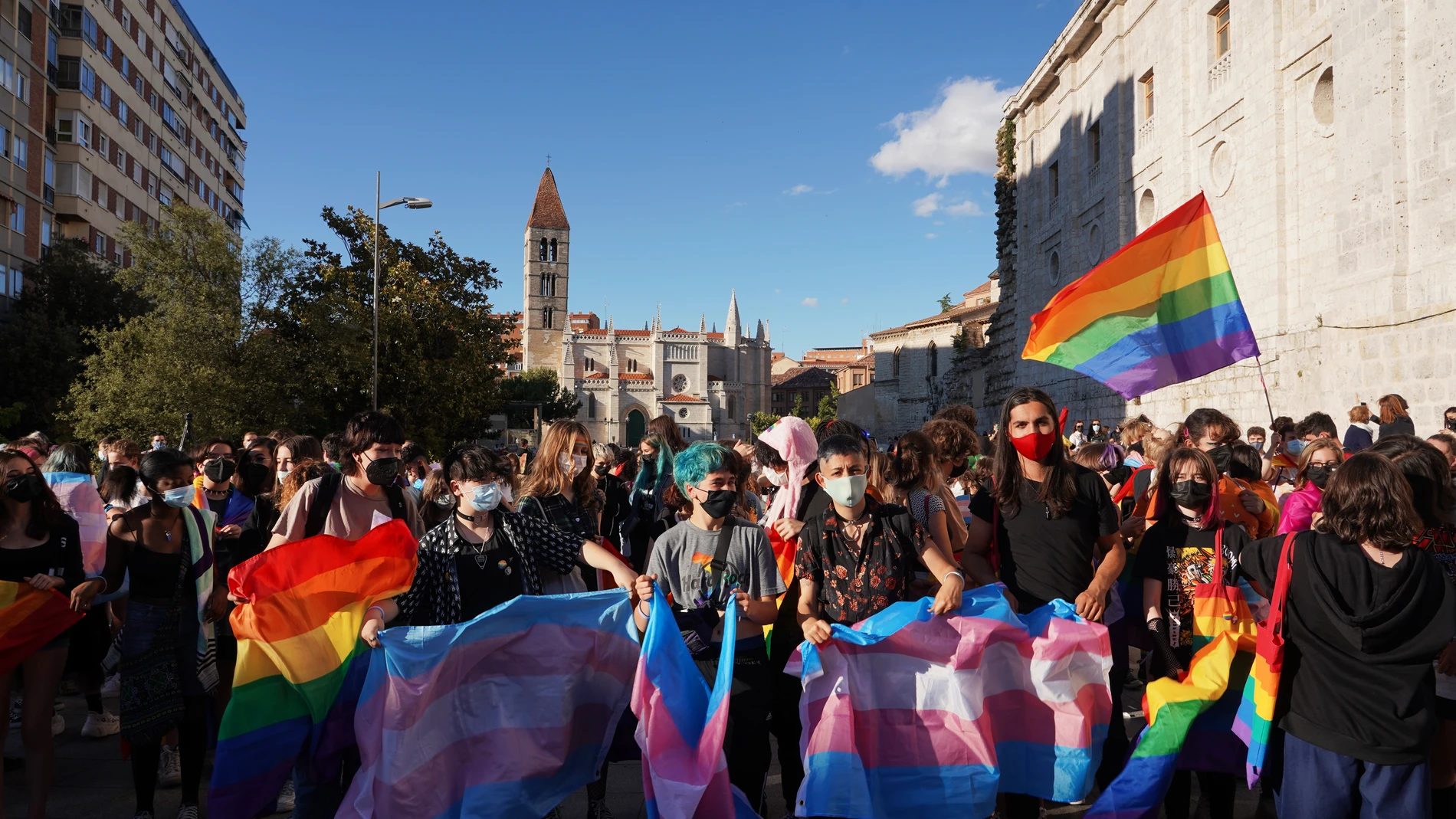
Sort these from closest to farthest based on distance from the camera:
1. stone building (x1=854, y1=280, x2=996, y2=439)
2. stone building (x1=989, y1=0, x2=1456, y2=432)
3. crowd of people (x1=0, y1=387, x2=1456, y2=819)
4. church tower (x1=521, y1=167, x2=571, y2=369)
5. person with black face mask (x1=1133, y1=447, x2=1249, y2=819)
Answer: crowd of people (x1=0, y1=387, x2=1456, y2=819)
person with black face mask (x1=1133, y1=447, x2=1249, y2=819)
stone building (x1=989, y1=0, x2=1456, y2=432)
stone building (x1=854, y1=280, x2=996, y2=439)
church tower (x1=521, y1=167, x2=571, y2=369)

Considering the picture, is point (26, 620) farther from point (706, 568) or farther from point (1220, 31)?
point (1220, 31)

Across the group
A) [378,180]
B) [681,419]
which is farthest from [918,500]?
[681,419]

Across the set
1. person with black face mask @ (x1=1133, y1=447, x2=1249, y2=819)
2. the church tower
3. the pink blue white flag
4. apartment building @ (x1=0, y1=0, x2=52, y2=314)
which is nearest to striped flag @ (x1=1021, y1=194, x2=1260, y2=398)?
person with black face mask @ (x1=1133, y1=447, x2=1249, y2=819)

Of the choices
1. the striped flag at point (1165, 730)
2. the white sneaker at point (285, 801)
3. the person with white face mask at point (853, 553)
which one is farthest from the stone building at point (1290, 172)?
the white sneaker at point (285, 801)

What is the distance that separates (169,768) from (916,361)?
6324 centimetres

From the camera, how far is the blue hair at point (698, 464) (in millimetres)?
3951

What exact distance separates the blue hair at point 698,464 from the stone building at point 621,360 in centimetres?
9471

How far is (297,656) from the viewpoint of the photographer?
154 inches

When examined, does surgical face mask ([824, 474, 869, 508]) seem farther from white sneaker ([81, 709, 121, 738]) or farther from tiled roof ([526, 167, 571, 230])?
tiled roof ([526, 167, 571, 230])

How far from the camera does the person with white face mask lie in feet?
12.6

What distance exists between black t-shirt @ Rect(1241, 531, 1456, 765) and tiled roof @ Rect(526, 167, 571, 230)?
107m

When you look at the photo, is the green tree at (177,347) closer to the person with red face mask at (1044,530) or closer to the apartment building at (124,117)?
the apartment building at (124,117)

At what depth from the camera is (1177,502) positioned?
14.2 feet

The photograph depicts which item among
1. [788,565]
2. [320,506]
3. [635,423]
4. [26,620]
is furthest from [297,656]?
[635,423]
